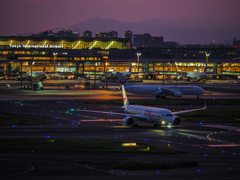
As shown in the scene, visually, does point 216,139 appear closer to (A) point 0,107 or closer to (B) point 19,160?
(B) point 19,160

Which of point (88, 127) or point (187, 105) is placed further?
point (187, 105)

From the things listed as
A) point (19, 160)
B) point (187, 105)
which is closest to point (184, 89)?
point (187, 105)

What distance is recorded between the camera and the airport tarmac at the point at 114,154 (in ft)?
82.5

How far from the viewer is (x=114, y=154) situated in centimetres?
3128

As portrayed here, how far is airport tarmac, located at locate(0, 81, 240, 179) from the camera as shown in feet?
82.5

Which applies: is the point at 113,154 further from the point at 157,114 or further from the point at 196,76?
the point at 196,76

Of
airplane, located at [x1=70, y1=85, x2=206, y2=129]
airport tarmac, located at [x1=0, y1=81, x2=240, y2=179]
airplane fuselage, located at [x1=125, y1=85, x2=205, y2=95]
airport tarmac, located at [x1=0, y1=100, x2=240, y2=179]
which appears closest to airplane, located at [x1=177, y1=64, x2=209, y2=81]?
airplane fuselage, located at [x1=125, y1=85, x2=205, y2=95]

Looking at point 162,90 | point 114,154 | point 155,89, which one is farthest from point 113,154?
point 155,89

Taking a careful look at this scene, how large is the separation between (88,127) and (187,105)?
109 feet

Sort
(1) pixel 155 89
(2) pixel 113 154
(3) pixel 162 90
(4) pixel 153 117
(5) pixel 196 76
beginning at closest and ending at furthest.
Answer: (2) pixel 113 154, (4) pixel 153 117, (3) pixel 162 90, (1) pixel 155 89, (5) pixel 196 76

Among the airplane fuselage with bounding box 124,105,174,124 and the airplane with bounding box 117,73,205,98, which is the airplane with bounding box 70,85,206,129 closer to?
the airplane fuselage with bounding box 124,105,174,124

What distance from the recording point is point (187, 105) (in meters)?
74.1

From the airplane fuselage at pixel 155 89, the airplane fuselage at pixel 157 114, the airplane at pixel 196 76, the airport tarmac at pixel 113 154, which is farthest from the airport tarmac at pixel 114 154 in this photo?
the airplane at pixel 196 76

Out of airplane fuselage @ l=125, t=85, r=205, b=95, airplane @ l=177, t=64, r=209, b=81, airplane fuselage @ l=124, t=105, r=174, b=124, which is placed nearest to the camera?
airplane fuselage @ l=124, t=105, r=174, b=124
